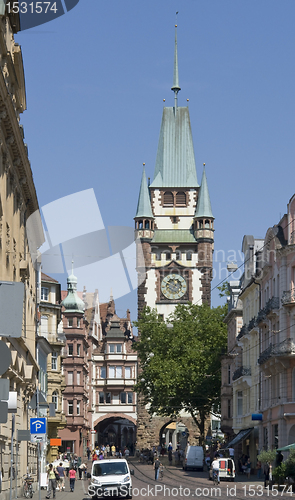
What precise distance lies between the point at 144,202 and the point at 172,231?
5345 millimetres

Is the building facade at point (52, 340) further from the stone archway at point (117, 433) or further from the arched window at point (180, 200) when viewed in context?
the stone archway at point (117, 433)

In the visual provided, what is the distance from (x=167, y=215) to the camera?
11175cm

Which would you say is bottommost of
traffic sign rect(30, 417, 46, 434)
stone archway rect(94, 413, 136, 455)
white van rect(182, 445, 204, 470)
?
stone archway rect(94, 413, 136, 455)

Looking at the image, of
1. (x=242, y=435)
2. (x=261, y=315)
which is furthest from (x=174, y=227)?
(x=261, y=315)

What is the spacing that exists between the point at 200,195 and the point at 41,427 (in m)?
86.1

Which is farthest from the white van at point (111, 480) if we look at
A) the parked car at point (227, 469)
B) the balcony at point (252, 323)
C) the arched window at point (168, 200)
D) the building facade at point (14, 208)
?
the arched window at point (168, 200)

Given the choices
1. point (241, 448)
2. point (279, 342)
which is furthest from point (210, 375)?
point (279, 342)

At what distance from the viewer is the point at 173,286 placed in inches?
4139

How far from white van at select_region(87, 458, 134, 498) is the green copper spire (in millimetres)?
77183

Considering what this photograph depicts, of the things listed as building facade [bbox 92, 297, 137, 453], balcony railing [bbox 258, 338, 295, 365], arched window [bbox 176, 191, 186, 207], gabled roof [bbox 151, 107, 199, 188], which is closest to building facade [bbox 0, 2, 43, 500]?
balcony railing [bbox 258, 338, 295, 365]

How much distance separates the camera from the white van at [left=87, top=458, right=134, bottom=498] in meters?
32.3

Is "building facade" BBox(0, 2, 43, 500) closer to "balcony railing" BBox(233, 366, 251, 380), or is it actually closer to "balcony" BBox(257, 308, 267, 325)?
"balcony" BBox(257, 308, 267, 325)

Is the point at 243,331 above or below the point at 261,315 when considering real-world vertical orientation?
below

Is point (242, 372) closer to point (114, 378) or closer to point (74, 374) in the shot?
point (74, 374)
